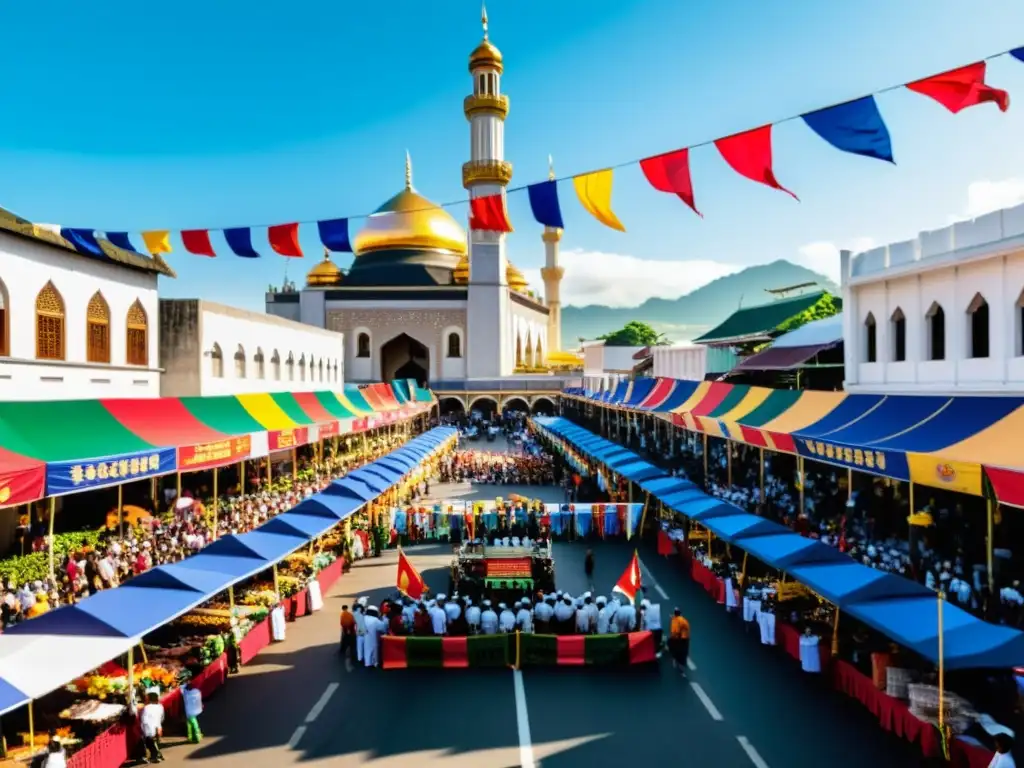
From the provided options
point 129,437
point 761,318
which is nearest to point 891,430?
point 129,437

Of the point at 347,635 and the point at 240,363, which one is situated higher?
the point at 240,363

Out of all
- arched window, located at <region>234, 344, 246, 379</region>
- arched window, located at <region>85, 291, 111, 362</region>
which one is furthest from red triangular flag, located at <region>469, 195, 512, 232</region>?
arched window, located at <region>234, 344, 246, 379</region>

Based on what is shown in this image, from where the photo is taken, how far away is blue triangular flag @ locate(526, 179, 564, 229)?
11483 mm

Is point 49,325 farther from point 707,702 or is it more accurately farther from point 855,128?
point 855,128

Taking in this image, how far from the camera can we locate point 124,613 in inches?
306

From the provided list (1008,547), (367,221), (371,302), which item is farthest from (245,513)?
(367,221)

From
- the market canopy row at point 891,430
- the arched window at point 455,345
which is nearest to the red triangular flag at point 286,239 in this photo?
the market canopy row at point 891,430

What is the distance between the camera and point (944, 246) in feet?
48.1

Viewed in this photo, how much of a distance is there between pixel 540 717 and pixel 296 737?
2.57 meters

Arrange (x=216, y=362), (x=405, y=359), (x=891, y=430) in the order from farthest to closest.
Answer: (x=405, y=359) → (x=216, y=362) → (x=891, y=430)

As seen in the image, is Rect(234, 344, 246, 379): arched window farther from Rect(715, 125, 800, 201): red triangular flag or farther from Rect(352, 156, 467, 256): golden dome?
Rect(352, 156, 467, 256): golden dome

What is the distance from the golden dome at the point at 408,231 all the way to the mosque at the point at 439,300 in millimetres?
82

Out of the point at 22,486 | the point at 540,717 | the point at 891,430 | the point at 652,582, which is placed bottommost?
the point at 540,717

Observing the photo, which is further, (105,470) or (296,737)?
(105,470)
